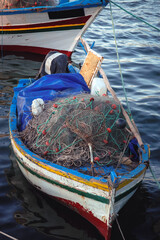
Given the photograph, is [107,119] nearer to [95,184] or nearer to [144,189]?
[95,184]

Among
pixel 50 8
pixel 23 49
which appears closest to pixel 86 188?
pixel 50 8

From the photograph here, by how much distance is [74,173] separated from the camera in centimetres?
469

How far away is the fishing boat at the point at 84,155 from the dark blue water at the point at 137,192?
0.33 meters

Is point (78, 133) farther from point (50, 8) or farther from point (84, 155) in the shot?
point (50, 8)

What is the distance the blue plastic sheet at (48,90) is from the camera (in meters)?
6.16

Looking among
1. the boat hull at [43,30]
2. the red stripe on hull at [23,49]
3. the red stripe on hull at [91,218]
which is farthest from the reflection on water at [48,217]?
the red stripe on hull at [23,49]

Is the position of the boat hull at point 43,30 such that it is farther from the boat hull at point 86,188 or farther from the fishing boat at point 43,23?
the boat hull at point 86,188

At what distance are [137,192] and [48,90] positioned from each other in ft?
8.15

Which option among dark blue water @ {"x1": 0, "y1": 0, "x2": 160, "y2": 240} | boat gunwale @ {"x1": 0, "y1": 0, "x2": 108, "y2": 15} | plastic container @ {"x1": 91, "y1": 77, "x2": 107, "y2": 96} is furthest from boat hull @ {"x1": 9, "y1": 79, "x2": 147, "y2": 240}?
boat gunwale @ {"x1": 0, "y1": 0, "x2": 108, "y2": 15}

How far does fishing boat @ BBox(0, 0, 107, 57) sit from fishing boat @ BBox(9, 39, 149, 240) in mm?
6063

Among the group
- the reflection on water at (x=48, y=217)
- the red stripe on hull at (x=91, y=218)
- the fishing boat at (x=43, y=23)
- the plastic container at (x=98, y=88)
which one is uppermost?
the fishing boat at (x=43, y=23)

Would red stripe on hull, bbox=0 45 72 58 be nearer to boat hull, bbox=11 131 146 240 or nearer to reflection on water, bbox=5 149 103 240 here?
reflection on water, bbox=5 149 103 240

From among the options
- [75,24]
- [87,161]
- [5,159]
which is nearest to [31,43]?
[75,24]

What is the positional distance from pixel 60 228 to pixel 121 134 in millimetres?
1758
